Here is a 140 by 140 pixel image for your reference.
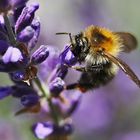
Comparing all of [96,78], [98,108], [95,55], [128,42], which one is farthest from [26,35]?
[98,108]

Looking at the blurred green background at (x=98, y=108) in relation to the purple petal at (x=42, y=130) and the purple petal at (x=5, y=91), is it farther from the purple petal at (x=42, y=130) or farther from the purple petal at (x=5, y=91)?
the purple petal at (x=5, y=91)

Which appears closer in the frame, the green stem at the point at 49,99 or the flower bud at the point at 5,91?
the flower bud at the point at 5,91

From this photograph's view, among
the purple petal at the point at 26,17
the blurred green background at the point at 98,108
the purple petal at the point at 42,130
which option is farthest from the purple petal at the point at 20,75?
the blurred green background at the point at 98,108

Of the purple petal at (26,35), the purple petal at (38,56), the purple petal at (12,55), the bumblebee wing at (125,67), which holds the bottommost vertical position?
the bumblebee wing at (125,67)

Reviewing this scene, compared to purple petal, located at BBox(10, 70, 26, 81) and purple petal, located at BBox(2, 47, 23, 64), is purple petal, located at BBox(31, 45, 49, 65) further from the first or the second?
purple petal, located at BBox(2, 47, 23, 64)

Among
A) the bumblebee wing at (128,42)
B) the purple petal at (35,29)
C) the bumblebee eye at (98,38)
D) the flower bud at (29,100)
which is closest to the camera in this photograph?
the purple petal at (35,29)

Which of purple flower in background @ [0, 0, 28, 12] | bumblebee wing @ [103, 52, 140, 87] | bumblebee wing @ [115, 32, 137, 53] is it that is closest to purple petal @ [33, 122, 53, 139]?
bumblebee wing @ [103, 52, 140, 87]

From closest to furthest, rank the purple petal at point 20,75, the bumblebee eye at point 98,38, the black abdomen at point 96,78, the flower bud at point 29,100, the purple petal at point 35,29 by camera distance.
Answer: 1. the purple petal at point 20,75
2. the purple petal at point 35,29
3. the flower bud at point 29,100
4. the bumblebee eye at point 98,38
5. the black abdomen at point 96,78

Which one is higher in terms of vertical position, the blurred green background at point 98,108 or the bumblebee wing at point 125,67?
the bumblebee wing at point 125,67
